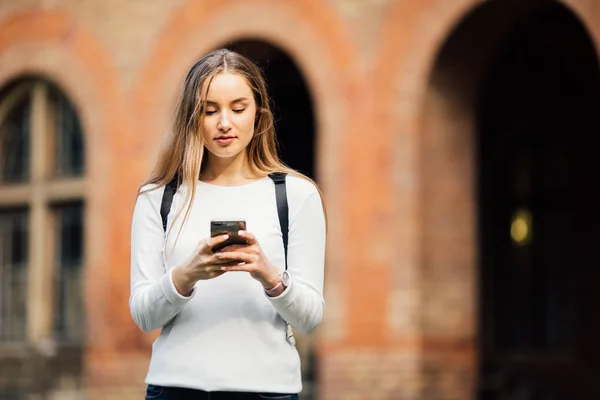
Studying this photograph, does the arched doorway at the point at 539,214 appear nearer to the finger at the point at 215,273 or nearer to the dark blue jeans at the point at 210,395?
the dark blue jeans at the point at 210,395

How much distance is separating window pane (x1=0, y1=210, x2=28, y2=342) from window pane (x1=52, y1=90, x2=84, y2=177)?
784mm

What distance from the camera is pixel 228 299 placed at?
9.53ft

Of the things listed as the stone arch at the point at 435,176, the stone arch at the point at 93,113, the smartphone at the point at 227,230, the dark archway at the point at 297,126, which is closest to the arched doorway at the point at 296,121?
the dark archway at the point at 297,126

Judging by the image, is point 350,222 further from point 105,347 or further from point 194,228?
point 194,228

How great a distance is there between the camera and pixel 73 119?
13.2 metres

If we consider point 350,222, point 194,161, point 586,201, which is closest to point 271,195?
point 194,161

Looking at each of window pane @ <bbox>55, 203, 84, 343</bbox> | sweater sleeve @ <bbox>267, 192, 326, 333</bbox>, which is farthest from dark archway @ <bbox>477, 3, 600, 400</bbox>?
sweater sleeve @ <bbox>267, 192, 326, 333</bbox>

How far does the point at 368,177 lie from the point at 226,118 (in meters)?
7.40

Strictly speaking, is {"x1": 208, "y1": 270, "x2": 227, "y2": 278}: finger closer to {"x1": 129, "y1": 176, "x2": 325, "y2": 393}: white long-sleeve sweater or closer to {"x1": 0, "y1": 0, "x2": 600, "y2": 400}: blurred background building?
{"x1": 129, "y1": 176, "x2": 325, "y2": 393}: white long-sleeve sweater

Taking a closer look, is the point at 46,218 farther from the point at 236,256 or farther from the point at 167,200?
the point at 236,256

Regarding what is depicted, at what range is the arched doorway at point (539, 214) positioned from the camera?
1165cm

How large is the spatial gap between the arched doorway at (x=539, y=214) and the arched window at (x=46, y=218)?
173 inches

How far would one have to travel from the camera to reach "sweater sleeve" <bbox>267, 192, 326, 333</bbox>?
294 centimetres

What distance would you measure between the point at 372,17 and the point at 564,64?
261cm
